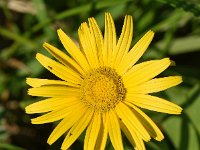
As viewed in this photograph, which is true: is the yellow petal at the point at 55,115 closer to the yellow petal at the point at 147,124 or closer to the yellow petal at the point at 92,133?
the yellow petal at the point at 92,133

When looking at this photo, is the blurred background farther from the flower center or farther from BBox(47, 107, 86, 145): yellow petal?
BBox(47, 107, 86, 145): yellow petal

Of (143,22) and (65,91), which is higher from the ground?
(143,22)

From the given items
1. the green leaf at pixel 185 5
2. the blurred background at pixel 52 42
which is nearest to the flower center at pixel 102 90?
the green leaf at pixel 185 5

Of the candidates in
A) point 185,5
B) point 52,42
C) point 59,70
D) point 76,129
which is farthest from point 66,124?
point 52,42

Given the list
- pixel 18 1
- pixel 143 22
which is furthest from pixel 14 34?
pixel 143 22

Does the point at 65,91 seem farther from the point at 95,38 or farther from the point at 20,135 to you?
the point at 20,135

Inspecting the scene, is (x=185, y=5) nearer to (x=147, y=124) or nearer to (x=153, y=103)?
(x=153, y=103)

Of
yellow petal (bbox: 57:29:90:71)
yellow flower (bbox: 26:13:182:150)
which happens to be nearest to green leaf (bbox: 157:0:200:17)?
yellow flower (bbox: 26:13:182:150)

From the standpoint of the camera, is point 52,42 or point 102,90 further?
point 52,42
